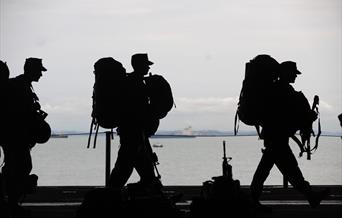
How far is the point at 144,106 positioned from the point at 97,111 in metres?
0.70

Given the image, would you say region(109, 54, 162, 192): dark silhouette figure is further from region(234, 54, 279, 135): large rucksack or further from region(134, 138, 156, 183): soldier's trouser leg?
region(234, 54, 279, 135): large rucksack

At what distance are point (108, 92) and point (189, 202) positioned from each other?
300 centimetres

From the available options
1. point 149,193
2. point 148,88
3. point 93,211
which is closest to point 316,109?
point 148,88

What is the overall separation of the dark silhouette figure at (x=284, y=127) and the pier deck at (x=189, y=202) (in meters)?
0.47

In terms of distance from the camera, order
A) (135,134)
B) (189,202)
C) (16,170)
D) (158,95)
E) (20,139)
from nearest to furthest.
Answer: (16,170), (20,139), (135,134), (158,95), (189,202)

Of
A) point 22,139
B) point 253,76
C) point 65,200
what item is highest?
point 253,76

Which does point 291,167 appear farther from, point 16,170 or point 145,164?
point 16,170

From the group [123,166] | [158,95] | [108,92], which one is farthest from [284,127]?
[108,92]

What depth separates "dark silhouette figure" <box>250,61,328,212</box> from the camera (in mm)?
12328

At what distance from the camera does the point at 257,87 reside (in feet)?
39.9

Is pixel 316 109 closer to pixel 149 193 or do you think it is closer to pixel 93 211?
pixel 149 193

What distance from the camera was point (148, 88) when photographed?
12656 mm

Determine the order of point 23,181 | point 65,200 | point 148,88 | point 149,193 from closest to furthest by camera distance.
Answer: point 149,193 → point 23,181 → point 148,88 → point 65,200

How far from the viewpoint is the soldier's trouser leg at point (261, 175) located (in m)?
12.3
